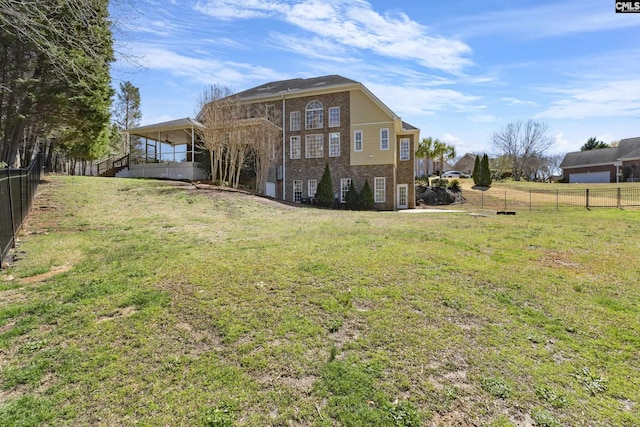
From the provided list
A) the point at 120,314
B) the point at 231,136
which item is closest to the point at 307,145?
the point at 231,136

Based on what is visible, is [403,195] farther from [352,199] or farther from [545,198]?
[545,198]

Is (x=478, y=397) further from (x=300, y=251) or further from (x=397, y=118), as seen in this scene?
(x=397, y=118)

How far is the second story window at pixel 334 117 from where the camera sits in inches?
912

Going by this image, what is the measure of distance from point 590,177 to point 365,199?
4120 centimetres

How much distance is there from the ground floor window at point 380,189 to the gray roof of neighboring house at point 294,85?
6.83 m

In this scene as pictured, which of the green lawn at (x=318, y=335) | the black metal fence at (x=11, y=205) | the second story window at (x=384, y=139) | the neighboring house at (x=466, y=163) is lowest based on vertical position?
the green lawn at (x=318, y=335)

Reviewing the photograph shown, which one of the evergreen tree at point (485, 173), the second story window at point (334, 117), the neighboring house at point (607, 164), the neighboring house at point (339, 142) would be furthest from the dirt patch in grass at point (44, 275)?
the neighboring house at point (607, 164)

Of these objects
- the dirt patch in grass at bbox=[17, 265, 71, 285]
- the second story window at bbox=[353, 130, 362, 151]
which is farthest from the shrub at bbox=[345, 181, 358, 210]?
the dirt patch in grass at bbox=[17, 265, 71, 285]

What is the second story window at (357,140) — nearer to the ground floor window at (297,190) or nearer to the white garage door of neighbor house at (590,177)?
the ground floor window at (297,190)

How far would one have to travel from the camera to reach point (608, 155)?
43.5 m

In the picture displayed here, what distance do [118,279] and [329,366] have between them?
3732 millimetres

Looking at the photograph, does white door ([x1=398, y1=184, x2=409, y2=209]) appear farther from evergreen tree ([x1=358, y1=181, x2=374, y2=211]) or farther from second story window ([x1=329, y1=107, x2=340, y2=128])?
second story window ([x1=329, y1=107, x2=340, y2=128])

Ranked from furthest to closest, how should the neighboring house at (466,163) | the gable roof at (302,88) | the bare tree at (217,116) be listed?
the neighboring house at (466,163) → the gable roof at (302,88) → the bare tree at (217,116)

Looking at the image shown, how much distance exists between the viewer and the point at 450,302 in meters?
4.32
